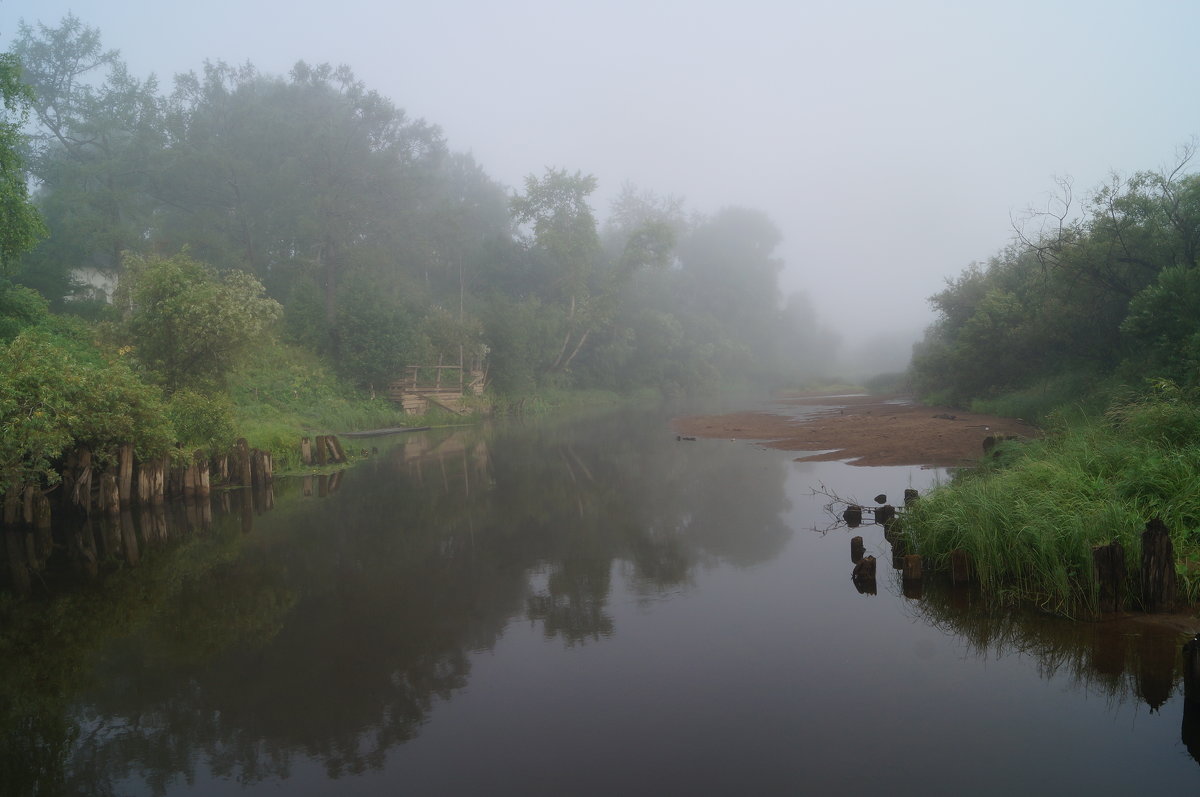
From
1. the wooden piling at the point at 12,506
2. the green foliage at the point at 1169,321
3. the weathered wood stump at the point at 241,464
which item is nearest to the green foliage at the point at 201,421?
the weathered wood stump at the point at 241,464

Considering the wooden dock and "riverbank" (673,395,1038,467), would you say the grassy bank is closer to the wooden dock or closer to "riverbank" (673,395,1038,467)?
"riverbank" (673,395,1038,467)

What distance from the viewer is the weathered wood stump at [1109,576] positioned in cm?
632

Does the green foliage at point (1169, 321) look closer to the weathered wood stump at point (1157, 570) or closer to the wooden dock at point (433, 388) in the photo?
the weathered wood stump at point (1157, 570)

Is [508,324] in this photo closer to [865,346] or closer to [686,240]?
[686,240]

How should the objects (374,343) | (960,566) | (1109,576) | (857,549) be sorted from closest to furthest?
(1109,576) < (960,566) < (857,549) < (374,343)

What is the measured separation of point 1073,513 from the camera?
23.7 ft

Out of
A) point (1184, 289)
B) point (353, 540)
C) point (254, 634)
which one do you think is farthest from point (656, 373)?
point (254, 634)

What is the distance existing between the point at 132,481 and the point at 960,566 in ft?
41.3

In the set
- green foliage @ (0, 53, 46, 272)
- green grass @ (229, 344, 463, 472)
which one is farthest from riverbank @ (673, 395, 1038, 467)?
green foliage @ (0, 53, 46, 272)

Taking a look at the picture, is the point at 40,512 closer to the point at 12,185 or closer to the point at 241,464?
the point at 241,464

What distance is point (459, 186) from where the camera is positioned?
6059 cm

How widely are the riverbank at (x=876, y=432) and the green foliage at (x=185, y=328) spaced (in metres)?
13.3

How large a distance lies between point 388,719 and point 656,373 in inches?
2000

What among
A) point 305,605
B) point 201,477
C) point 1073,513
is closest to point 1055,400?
point 1073,513
